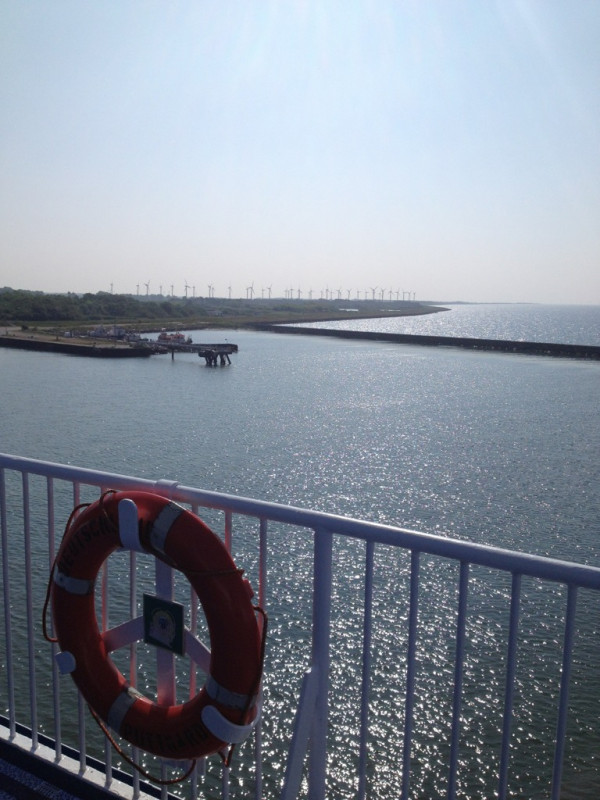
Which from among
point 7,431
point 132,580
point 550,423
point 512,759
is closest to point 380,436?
point 550,423

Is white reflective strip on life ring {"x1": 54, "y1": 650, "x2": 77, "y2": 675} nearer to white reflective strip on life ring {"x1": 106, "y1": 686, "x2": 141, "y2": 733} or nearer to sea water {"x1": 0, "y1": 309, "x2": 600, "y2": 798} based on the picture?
white reflective strip on life ring {"x1": 106, "y1": 686, "x2": 141, "y2": 733}

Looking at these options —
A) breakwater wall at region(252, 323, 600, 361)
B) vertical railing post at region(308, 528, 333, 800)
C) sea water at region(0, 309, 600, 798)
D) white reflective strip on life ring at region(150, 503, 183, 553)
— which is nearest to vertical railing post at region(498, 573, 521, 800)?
vertical railing post at region(308, 528, 333, 800)

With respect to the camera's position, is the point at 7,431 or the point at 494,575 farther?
the point at 7,431

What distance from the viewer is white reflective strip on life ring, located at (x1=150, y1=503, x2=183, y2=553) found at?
161cm

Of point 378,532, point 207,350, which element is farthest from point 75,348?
point 378,532

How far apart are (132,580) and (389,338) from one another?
71908mm

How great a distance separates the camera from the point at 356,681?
7.66 m

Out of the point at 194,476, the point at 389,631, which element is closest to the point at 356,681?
the point at 389,631

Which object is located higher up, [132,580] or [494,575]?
[132,580]

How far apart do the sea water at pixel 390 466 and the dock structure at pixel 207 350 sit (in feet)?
6.62

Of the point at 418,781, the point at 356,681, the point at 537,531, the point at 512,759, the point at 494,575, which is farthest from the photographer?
the point at 537,531

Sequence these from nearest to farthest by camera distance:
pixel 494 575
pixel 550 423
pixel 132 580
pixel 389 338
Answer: pixel 132 580 < pixel 494 575 < pixel 550 423 < pixel 389 338

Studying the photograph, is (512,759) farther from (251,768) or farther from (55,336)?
(55,336)

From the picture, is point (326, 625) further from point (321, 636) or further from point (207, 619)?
point (207, 619)
